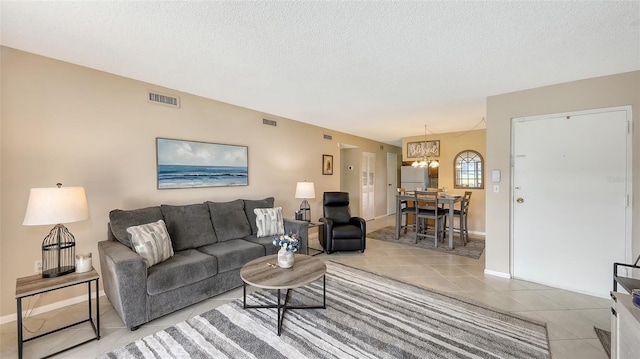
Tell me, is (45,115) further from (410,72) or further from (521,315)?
(521,315)

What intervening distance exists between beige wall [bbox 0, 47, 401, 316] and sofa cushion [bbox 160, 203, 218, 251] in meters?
0.32

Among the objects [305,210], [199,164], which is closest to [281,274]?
[199,164]

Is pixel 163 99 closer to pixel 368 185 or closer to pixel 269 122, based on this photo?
pixel 269 122

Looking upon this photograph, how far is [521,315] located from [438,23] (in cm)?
264

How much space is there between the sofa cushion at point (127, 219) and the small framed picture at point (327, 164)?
3459 mm

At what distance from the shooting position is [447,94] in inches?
129

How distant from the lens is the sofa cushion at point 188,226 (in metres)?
2.84

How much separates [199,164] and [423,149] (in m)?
5.23

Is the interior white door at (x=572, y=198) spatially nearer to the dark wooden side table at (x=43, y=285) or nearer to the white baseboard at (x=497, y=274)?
the white baseboard at (x=497, y=274)

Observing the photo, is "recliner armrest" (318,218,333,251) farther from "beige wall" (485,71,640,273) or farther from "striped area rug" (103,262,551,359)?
"beige wall" (485,71,640,273)

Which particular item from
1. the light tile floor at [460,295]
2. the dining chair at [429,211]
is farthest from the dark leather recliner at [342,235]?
the dining chair at [429,211]

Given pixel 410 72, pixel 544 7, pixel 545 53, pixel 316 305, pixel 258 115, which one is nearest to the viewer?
pixel 544 7

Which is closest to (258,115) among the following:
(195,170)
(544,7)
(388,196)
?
(195,170)

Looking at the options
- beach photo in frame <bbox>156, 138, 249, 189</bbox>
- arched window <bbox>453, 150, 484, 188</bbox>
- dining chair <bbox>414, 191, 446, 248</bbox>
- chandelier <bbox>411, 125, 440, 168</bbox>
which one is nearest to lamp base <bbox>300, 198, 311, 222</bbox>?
beach photo in frame <bbox>156, 138, 249, 189</bbox>
